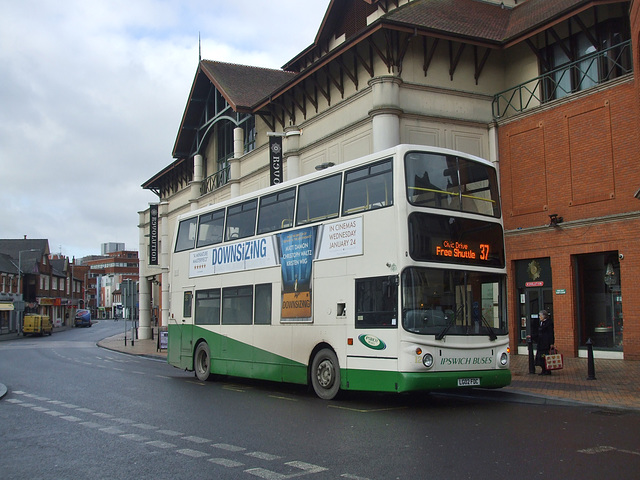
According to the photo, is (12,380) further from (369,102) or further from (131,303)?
(131,303)

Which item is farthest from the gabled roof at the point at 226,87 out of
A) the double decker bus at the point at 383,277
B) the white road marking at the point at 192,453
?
the white road marking at the point at 192,453

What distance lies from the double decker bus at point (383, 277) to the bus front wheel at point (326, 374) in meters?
0.03

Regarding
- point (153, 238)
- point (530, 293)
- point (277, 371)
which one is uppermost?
point (153, 238)

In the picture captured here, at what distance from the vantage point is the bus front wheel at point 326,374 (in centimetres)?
1255

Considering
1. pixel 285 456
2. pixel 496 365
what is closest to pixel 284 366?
pixel 496 365

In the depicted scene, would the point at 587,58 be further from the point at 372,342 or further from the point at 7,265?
the point at 7,265

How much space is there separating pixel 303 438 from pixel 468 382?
12.9ft

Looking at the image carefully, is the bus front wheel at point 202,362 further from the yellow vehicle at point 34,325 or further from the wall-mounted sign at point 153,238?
the yellow vehicle at point 34,325

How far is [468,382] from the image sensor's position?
37.5 ft

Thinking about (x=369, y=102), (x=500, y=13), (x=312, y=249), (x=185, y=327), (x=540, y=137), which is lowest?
(x=185, y=327)

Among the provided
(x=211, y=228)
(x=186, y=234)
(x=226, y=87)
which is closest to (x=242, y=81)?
(x=226, y=87)

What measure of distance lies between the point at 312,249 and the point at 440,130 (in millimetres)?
10922

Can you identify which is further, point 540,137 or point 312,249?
point 540,137

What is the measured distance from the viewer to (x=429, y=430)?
9.17 m
